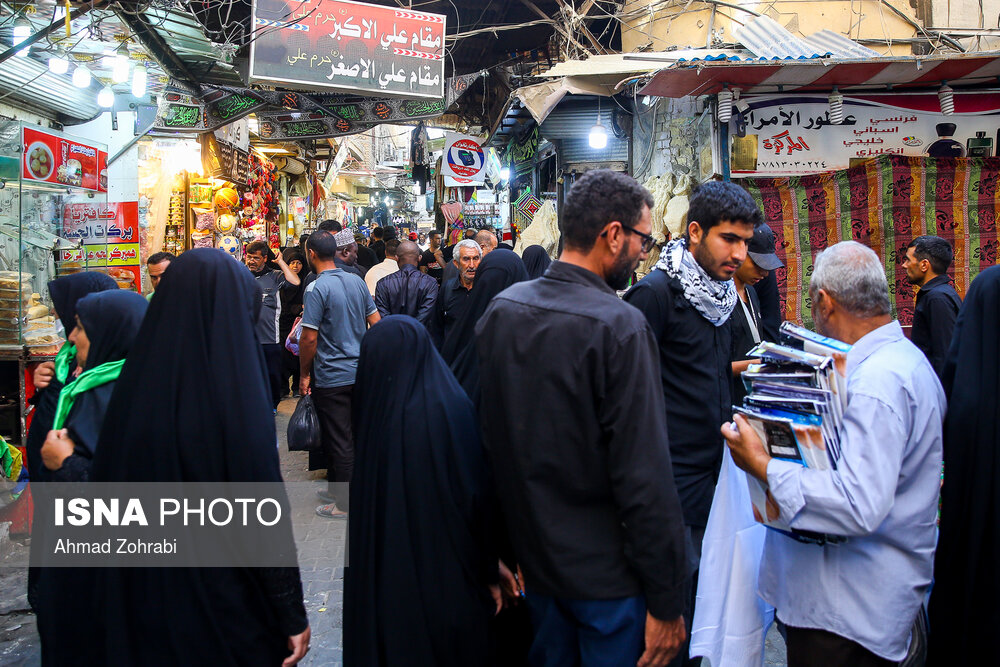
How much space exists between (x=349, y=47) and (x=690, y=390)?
5.95 meters

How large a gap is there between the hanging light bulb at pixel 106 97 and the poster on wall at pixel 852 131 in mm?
7309

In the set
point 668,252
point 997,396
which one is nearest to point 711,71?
point 668,252

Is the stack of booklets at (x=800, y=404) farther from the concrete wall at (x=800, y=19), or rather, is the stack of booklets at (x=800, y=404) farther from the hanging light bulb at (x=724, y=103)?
the concrete wall at (x=800, y=19)

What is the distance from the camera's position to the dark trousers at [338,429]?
214 inches

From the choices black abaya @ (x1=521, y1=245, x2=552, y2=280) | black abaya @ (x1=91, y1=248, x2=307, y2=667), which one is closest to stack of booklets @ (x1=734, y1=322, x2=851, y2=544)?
black abaya @ (x1=91, y1=248, x2=307, y2=667)

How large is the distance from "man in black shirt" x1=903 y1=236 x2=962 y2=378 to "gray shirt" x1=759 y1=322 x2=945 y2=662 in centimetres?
299

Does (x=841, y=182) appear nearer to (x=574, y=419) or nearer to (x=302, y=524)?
(x=302, y=524)

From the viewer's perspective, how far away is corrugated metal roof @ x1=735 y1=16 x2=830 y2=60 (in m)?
6.47

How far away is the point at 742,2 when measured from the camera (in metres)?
8.51

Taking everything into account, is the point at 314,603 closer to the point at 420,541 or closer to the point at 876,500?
the point at 420,541

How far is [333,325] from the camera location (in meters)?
5.36

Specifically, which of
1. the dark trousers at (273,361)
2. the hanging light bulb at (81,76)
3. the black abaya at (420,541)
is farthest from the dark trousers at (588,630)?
the hanging light bulb at (81,76)

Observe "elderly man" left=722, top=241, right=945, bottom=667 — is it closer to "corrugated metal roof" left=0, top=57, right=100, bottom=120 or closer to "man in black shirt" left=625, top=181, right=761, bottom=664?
"man in black shirt" left=625, top=181, right=761, bottom=664

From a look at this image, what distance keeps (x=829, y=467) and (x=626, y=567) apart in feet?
1.96
